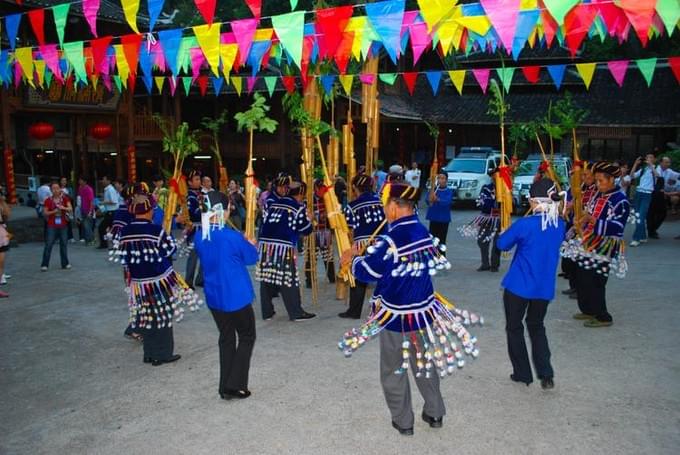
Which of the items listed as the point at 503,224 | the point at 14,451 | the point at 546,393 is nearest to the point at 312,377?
the point at 546,393

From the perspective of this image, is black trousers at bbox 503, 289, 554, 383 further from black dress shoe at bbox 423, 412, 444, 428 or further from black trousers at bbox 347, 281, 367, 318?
black trousers at bbox 347, 281, 367, 318

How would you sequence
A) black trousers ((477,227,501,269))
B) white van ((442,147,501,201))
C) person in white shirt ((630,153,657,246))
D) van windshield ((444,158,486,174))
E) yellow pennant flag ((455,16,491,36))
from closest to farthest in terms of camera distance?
yellow pennant flag ((455,16,491,36)) → black trousers ((477,227,501,269)) → person in white shirt ((630,153,657,246)) → white van ((442,147,501,201)) → van windshield ((444,158,486,174))

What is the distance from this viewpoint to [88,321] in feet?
23.4

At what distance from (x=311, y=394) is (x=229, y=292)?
112cm

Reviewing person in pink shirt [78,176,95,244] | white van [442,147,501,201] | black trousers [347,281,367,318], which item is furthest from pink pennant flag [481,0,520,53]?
white van [442,147,501,201]

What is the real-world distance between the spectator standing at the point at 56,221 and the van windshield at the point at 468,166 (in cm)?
1378

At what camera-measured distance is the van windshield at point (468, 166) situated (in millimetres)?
20859

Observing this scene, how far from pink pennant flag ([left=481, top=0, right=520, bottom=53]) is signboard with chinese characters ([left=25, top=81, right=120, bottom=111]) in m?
14.7

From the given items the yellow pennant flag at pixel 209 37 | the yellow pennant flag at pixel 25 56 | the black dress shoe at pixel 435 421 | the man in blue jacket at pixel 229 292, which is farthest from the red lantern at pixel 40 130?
the black dress shoe at pixel 435 421

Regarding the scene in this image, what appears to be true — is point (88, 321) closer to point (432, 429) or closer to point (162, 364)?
point (162, 364)

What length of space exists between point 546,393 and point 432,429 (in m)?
1.19

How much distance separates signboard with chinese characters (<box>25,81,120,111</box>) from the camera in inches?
663

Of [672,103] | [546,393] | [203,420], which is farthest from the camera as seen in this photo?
[672,103]

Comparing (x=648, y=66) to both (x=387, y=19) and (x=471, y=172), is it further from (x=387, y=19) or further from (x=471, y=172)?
(x=471, y=172)
